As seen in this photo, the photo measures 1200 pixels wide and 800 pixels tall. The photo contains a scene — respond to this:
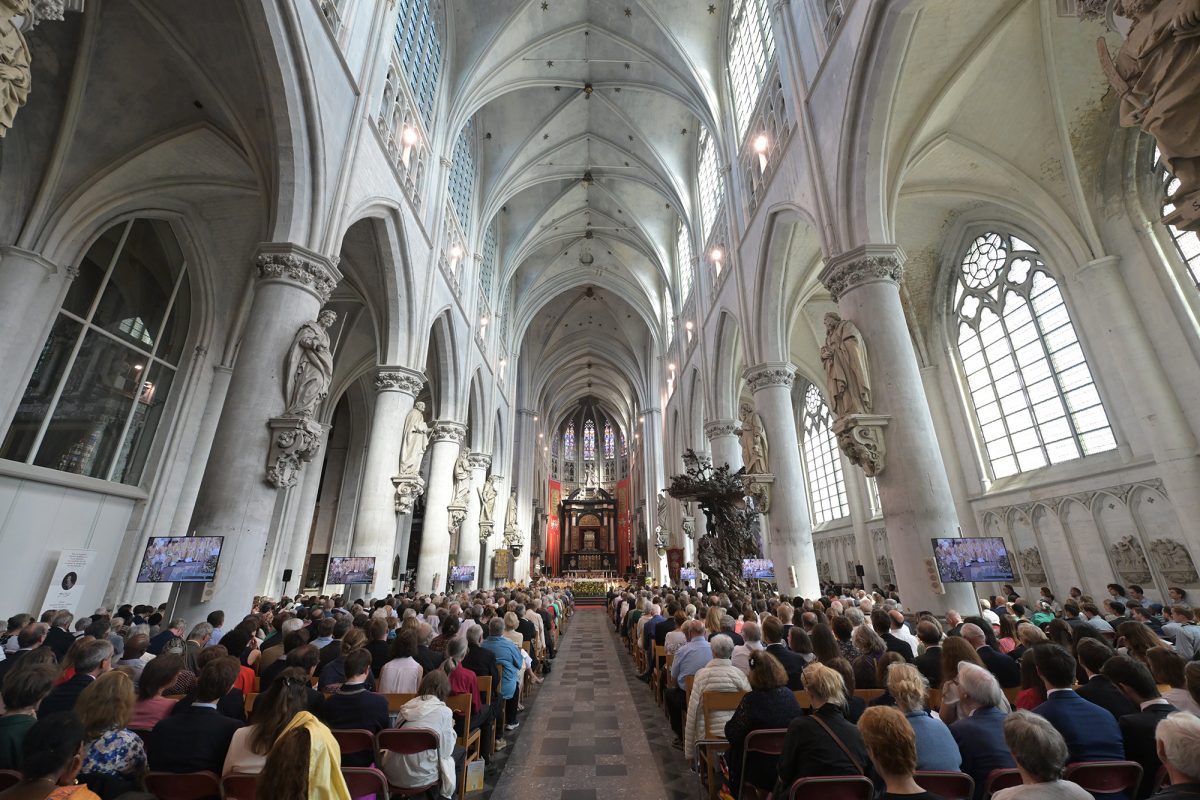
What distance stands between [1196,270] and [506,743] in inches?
504

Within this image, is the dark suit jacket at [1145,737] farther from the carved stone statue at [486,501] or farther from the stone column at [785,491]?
the carved stone statue at [486,501]

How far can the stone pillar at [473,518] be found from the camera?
1859cm

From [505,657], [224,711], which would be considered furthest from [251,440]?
[224,711]

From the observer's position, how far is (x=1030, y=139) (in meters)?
10.2

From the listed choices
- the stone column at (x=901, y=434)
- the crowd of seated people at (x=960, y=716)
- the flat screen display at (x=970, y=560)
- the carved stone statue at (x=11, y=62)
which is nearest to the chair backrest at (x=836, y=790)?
the crowd of seated people at (x=960, y=716)

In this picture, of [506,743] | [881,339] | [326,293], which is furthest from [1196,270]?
[326,293]

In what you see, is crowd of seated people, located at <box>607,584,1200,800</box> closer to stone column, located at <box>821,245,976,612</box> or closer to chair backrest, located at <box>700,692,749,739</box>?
chair backrest, located at <box>700,692,749,739</box>

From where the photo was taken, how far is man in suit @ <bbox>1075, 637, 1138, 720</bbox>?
8.05 feet

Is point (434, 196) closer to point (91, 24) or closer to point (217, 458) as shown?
point (91, 24)

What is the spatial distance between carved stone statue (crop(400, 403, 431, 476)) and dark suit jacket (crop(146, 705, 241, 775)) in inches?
383

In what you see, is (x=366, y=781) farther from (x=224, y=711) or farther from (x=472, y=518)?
(x=472, y=518)

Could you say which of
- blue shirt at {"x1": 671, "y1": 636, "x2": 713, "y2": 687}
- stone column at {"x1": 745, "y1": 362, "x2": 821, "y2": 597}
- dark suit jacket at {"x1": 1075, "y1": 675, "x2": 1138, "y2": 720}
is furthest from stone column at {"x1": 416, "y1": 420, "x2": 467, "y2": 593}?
dark suit jacket at {"x1": 1075, "y1": 675, "x2": 1138, "y2": 720}

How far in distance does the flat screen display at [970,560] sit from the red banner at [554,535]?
36357 millimetres

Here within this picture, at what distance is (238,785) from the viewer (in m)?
2.01
